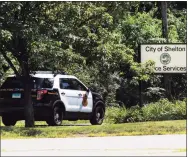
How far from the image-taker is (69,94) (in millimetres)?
17797

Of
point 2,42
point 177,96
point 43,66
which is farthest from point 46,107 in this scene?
point 177,96

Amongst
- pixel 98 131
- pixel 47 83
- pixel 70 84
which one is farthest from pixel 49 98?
pixel 98 131

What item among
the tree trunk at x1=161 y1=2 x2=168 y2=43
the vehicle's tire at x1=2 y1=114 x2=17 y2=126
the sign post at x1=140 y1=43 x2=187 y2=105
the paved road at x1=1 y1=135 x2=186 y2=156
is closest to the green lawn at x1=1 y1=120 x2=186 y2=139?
the paved road at x1=1 y1=135 x2=186 y2=156

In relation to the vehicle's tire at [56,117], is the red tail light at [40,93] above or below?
above

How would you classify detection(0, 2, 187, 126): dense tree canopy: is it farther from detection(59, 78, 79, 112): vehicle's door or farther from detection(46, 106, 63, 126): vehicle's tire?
detection(46, 106, 63, 126): vehicle's tire

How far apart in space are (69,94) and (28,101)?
169 centimetres

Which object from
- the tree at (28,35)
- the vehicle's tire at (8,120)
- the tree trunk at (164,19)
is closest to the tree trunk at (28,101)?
the tree at (28,35)

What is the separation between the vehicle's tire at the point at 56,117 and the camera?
1706cm

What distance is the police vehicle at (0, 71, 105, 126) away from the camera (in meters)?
17.0

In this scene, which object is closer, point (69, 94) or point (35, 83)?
point (35, 83)

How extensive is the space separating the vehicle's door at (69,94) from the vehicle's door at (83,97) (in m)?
0.17

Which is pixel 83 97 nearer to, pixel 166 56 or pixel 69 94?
pixel 69 94

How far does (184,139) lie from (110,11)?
5098mm

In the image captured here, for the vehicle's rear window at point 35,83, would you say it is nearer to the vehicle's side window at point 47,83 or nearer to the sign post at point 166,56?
the vehicle's side window at point 47,83
